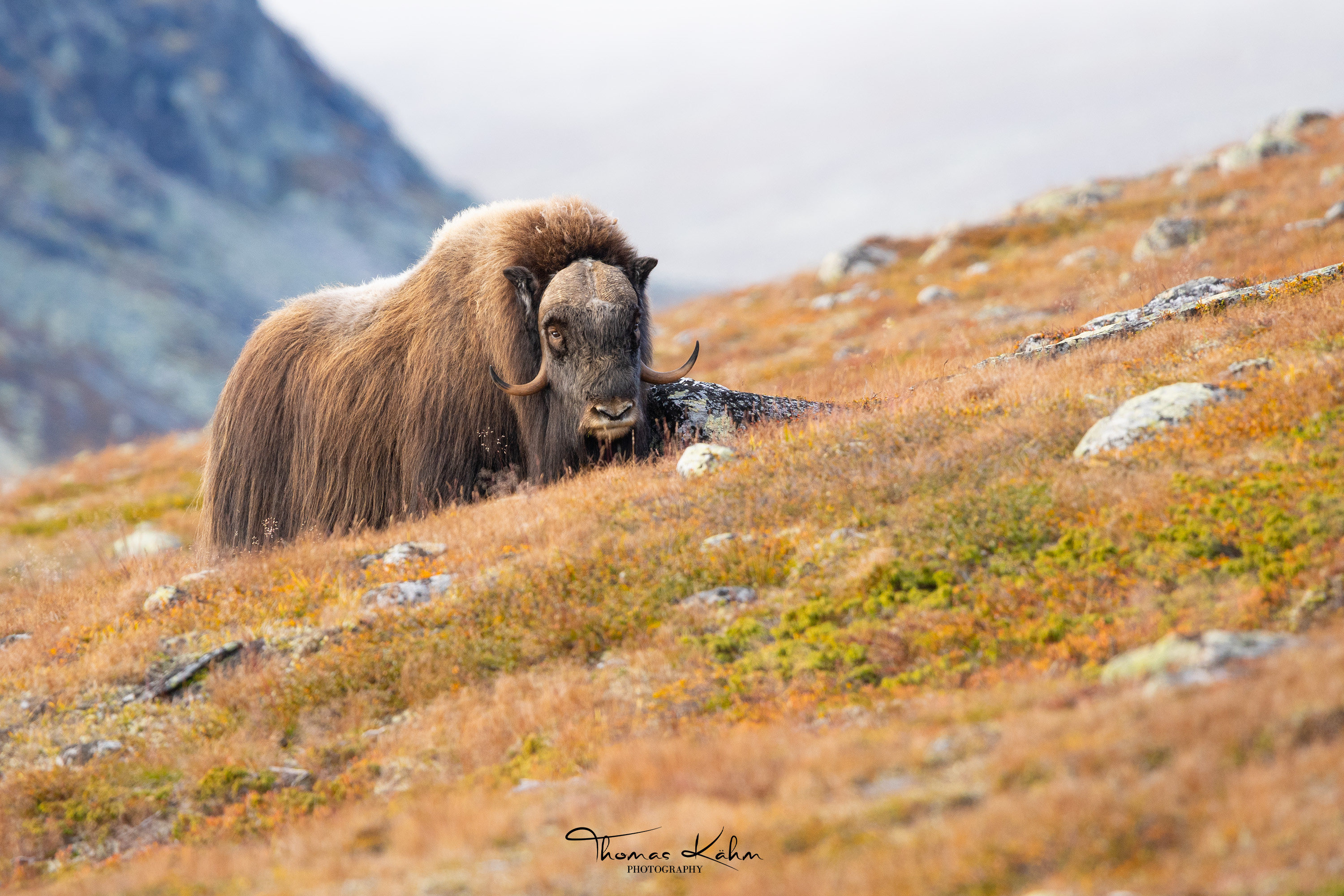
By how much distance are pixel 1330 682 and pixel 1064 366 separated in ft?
17.4

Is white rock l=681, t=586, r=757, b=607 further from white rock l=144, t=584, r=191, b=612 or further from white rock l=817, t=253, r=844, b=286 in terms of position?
white rock l=817, t=253, r=844, b=286

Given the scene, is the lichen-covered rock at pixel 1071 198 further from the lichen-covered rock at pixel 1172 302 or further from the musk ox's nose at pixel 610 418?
the musk ox's nose at pixel 610 418

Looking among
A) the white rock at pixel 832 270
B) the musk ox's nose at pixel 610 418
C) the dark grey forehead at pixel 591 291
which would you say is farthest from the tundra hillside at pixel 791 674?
the white rock at pixel 832 270

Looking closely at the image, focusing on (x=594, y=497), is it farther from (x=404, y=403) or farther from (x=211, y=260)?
(x=211, y=260)

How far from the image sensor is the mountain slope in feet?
351

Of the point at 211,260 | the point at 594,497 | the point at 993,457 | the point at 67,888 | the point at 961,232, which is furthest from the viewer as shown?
the point at 211,260

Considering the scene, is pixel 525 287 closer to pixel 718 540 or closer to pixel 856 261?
pixel 718 540

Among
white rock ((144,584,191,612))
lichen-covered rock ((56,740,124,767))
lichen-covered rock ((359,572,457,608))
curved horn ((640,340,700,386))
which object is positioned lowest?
lichen-covered rock ((56,740,124,767))

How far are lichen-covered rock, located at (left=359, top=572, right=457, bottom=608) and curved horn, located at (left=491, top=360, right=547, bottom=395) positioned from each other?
236 cm

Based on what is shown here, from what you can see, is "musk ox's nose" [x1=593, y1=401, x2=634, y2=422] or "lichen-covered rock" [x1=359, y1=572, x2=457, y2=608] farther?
"musk ox's nose" [x1=593, y1=401, x2=634, y2=422]

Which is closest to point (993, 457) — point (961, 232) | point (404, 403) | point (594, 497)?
point (594, 497)

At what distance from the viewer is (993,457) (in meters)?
6.81

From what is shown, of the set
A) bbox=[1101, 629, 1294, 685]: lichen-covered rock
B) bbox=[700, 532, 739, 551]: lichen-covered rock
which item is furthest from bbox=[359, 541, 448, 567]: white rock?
bbox=[1101, 629, 1294, 685]: lichen-covered rock

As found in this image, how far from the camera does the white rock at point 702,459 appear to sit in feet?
26.1
